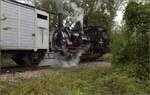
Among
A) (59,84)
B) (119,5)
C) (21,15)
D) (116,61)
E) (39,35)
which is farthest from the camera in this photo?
(119,5)

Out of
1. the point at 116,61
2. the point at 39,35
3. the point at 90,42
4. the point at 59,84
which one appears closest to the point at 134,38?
the point at 116,61

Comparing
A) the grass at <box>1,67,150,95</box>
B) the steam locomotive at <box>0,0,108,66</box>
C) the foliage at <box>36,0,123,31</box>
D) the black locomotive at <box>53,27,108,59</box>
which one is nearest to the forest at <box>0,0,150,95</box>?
the grass at <box>1,67,150,95</box>

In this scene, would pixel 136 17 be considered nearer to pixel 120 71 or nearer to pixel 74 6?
pixel 120 71

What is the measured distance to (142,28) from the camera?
573cm

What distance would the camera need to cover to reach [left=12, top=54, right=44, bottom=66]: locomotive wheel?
929cm

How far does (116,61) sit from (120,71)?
59 centimetres

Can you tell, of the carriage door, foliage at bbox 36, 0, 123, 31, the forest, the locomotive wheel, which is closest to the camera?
the forest

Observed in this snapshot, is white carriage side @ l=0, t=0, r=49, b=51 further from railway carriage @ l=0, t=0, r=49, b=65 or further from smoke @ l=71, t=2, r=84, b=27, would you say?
smoke @ l=71, t=2, r=84, b=27

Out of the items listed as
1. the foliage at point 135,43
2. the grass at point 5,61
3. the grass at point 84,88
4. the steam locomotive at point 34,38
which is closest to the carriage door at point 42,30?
the steam locomotive at point 34,38

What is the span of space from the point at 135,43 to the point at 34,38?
197 inches

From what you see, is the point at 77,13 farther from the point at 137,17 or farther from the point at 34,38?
the point at 137,17

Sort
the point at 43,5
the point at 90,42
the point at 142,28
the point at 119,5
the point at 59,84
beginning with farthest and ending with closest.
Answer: the point at 119,5 < the point at 43,5 < the point at 90,42 < the point at 142,28 < the point at 59,84

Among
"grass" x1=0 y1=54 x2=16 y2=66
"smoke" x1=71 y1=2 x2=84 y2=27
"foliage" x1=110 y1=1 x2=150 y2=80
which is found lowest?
"grass" x1=0 y1=54 x2=16 y2=66

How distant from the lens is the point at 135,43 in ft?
19.6
